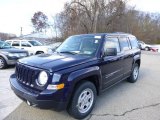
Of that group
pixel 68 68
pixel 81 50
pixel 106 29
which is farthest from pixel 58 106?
pixel 106 29

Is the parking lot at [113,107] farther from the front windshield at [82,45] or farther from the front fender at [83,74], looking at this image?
the front windshield at [82,45]

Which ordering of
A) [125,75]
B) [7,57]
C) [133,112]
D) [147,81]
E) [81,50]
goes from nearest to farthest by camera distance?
[133,112] < [81,50] < [125,75] < [147,81] < [7,57]

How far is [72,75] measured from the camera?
134 inches

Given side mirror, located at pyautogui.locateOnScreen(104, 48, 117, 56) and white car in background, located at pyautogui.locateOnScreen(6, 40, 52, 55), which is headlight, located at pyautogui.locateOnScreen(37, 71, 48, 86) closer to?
side mirror, located at pyautogui.locateOnScreen(104, 48, 117, 56)

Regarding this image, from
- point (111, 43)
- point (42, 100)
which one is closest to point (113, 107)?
point (111, 43)

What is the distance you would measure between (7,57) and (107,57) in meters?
6.32

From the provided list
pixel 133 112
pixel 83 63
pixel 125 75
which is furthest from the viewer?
pixel 125 75

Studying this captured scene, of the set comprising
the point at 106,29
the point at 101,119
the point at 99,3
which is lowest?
the point at 101,119

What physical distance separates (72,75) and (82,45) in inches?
55.8

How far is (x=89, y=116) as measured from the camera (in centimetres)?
400

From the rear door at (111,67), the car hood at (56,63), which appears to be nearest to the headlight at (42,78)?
the car hood at (56,63)

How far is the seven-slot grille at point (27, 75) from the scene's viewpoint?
349 centimetres

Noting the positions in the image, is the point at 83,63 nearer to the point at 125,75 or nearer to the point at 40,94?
the point at 40,94

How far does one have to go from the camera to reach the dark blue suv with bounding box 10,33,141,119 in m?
3.27
